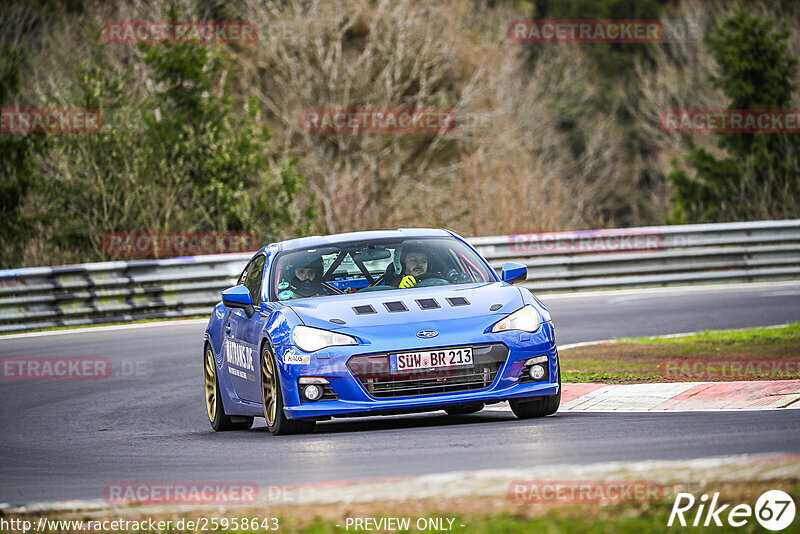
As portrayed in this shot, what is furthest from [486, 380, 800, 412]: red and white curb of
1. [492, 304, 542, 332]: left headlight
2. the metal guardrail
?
A: the metal guardrail

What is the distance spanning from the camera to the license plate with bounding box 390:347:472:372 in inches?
353

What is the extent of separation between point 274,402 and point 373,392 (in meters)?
0.85

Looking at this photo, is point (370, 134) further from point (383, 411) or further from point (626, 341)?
point (383, 411)

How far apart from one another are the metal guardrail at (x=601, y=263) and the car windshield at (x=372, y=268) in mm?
11452

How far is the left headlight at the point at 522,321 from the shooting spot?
9219 millimetres

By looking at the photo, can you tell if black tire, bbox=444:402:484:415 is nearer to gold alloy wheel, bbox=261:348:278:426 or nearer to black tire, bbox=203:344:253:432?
gold alloy wheel, bbox=261:348:278:426

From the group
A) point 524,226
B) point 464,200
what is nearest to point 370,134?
point 464,200

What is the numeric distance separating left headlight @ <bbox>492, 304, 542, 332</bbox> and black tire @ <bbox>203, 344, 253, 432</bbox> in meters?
2.65

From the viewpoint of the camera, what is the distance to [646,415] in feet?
31.3

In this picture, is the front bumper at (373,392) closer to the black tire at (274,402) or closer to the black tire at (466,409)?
the black tire at (274,402)

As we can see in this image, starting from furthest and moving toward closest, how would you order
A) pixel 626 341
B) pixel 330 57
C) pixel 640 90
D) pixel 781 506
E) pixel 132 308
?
1. pixel 640 90
2. pixel 330 57
3. pixel 132 308
4. pixel 626 341
5. pixel 781 506

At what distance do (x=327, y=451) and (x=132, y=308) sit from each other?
45.9 feet

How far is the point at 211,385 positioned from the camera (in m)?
11.3

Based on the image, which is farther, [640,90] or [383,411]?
[640,90]
